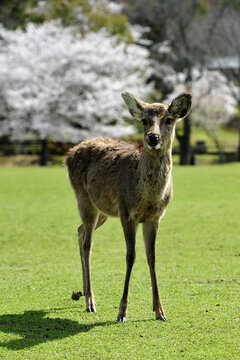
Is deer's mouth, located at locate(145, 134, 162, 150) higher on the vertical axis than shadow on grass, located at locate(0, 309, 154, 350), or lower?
higher

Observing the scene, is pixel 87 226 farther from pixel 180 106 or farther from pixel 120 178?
pixel 180 106

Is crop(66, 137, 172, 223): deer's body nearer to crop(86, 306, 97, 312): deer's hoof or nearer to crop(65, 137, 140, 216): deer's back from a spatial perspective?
crop(65, 137, 140, 216): deer's back

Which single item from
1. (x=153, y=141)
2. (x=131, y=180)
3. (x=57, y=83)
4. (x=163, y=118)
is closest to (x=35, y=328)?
(x=131, y=180)

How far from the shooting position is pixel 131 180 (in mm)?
6668

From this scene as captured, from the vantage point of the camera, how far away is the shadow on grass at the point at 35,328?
574 centimetres

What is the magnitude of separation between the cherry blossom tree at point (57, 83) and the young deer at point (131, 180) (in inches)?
1155

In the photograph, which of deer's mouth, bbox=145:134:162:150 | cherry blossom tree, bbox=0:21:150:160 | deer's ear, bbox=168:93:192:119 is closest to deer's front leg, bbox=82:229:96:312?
deer's mouth, bbox=145:134:162:150

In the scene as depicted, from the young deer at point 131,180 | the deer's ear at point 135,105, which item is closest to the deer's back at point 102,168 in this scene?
the young deer at point 131,180

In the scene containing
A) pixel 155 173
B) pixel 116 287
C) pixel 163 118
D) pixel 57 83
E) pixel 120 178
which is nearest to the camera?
pixel 163 118

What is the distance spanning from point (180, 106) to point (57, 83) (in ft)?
107

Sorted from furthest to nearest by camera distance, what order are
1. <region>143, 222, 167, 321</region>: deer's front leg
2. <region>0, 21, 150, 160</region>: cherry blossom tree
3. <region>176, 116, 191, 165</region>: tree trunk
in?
<region>176, 116, 191, 165</region>: tree trunk < <region>0, 21, 150, 160</region>: cherry blossom tree < <region>143, 222, 167, 321</region>: deer's front leg

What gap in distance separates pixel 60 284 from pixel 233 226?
666cm

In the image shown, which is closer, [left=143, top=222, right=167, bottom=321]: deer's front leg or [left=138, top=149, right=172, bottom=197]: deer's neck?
[left=138, top=149, right=172, bottom=197]: deer's neck

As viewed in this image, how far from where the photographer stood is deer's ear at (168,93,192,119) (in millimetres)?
6164
